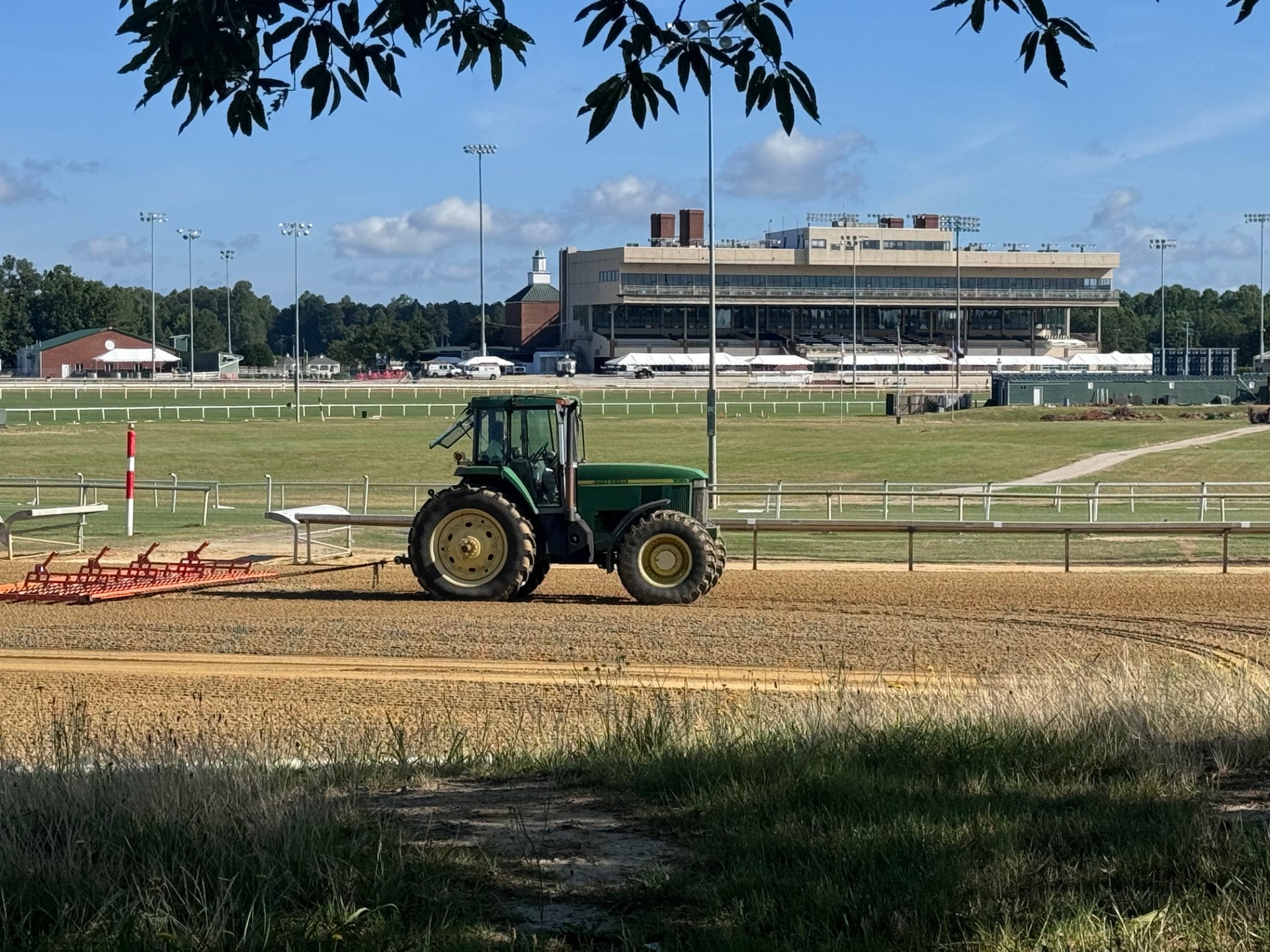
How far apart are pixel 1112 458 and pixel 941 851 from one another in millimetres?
48279

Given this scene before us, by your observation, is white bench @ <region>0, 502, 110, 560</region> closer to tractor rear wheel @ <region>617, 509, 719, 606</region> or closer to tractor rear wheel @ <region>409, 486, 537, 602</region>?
tractor rear wheel @ <region>409, 486, 537, 602</region>

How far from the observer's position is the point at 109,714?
36.0 ft

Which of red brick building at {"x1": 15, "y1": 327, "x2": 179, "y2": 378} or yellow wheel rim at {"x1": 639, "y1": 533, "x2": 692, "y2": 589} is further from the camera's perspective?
red brick building at {"x1": 15, "y1": 327, "x2": 179, "y2": 378}

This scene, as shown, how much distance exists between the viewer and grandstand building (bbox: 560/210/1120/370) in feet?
436

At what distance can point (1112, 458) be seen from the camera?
51438 mm

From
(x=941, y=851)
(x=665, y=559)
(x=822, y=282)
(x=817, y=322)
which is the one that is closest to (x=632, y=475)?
(x=665, y=559)

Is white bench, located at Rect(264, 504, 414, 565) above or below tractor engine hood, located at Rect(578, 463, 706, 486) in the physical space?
below

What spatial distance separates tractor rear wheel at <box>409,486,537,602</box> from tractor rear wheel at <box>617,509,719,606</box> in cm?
109

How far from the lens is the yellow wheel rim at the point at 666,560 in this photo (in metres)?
16.9

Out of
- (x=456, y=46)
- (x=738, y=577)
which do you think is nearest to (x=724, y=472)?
(x=738, y=577)

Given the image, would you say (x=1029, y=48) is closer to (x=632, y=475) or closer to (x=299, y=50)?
(x=299, y=50)

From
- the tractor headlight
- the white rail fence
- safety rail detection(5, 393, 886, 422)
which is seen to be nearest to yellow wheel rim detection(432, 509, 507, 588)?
the tractor headlight

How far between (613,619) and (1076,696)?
7.20 metres

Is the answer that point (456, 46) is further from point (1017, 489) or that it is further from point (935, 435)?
point (935, 435)
